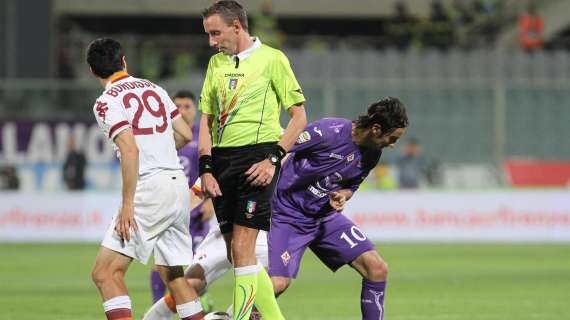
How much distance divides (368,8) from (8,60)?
1100 centimetres

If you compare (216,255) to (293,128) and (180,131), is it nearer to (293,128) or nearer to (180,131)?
(180,131)

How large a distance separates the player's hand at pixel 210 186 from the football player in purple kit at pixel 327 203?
3.83ft

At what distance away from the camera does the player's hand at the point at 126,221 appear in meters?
→ 7.17

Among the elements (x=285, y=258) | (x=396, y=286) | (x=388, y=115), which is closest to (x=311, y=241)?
(x=285, y=258)

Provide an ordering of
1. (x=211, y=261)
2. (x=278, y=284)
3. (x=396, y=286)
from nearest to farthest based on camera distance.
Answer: (x=278, y=284) < (x=211, y=261) < (x=396, y=286)

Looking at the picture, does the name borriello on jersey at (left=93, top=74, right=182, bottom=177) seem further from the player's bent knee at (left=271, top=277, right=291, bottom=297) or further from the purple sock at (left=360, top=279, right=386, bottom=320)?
the purple sock at (left=360, top=279, right=386, bottom=320)

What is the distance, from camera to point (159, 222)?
7.47 meters

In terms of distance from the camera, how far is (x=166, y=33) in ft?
105

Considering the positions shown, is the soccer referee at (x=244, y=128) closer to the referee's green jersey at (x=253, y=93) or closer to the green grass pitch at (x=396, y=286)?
the referee's green jersey at (x=253, y=93)

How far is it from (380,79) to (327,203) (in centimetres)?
1795

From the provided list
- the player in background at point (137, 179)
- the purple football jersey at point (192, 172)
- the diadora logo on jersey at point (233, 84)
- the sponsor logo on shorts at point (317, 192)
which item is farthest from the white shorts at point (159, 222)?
the purple football jersey at point (192, 172)

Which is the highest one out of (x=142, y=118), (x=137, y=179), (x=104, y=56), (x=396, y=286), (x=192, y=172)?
(x=104, y=56)

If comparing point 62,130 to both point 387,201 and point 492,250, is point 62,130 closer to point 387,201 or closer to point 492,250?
point 387,201

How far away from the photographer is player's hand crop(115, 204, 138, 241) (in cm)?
717
